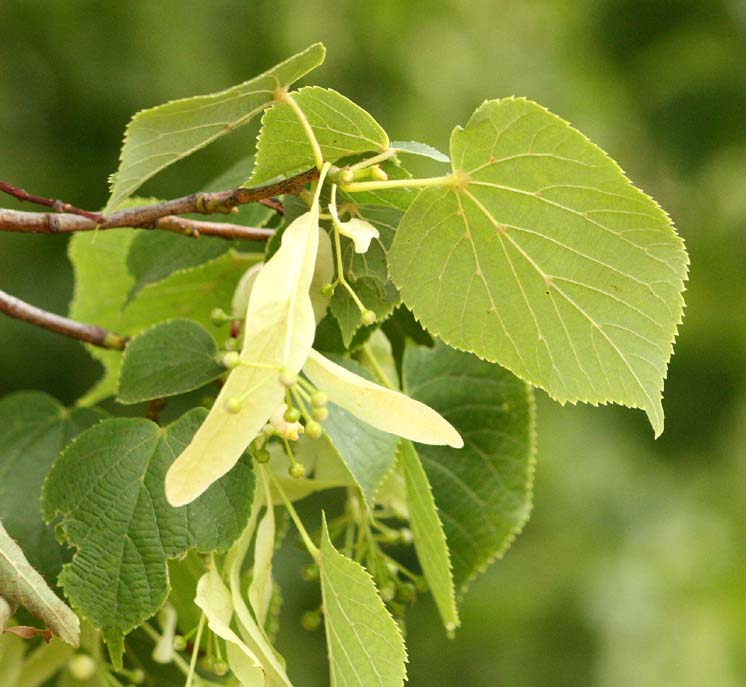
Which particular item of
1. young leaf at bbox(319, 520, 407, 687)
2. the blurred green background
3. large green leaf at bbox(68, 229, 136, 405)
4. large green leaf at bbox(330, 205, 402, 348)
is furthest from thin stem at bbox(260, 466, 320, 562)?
→ the blurred green background

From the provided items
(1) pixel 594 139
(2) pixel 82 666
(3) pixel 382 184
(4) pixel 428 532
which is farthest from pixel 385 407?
(1) pixel 594 139

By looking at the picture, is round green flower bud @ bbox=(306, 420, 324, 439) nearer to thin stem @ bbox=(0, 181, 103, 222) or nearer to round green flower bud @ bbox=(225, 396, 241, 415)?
round green flower bud @ bbox=(225, 396, 241, 415)

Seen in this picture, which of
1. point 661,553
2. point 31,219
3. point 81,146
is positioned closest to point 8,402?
point 31,219

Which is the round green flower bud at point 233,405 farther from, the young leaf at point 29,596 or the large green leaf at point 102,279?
the large green leaf at point 102,279

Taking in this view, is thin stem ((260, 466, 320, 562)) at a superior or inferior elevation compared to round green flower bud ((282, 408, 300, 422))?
inferior

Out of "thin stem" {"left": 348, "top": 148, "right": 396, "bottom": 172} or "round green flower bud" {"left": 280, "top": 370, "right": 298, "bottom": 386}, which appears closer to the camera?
"round green flower bud" {"left": 280, "top": 370, "right": 298, "bottom": 386}

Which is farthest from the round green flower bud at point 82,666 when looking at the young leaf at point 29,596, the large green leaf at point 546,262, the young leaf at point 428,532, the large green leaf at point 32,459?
the large green leaf at point 546,262

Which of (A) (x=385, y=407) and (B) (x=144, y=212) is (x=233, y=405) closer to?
(A) (x=385, y=407)
